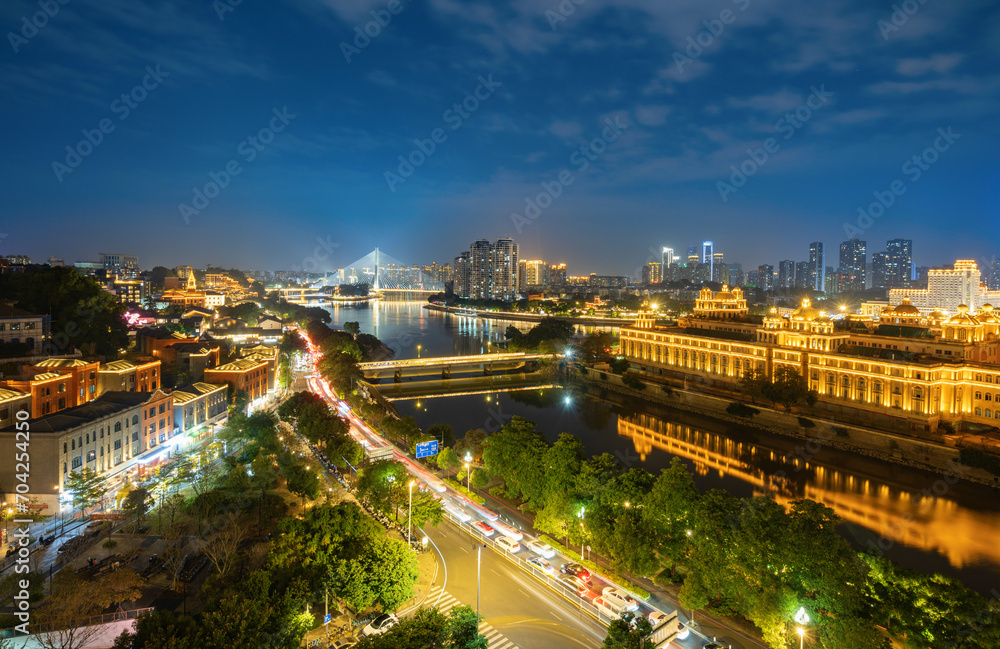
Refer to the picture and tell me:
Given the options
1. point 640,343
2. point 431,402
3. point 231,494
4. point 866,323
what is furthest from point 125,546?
point 866,323

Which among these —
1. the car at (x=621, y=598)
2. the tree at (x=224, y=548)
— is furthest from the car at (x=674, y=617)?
the tree at (x=224, y=548)

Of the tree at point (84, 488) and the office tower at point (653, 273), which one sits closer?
the tree at point (84, 488)

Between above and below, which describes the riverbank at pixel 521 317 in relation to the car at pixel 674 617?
above

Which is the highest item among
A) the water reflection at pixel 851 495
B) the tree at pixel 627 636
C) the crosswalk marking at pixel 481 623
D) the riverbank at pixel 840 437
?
the tree at pixel 627 636

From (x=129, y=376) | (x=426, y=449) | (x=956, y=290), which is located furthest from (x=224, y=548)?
(x=956, y=290)

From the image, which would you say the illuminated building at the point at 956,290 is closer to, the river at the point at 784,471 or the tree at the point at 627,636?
the river at the point at 784,471

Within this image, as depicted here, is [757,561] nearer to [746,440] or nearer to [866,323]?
[746,440]

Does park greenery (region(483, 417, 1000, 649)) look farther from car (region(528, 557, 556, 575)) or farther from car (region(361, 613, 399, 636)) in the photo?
car (region(361, 613, 399, 636))
